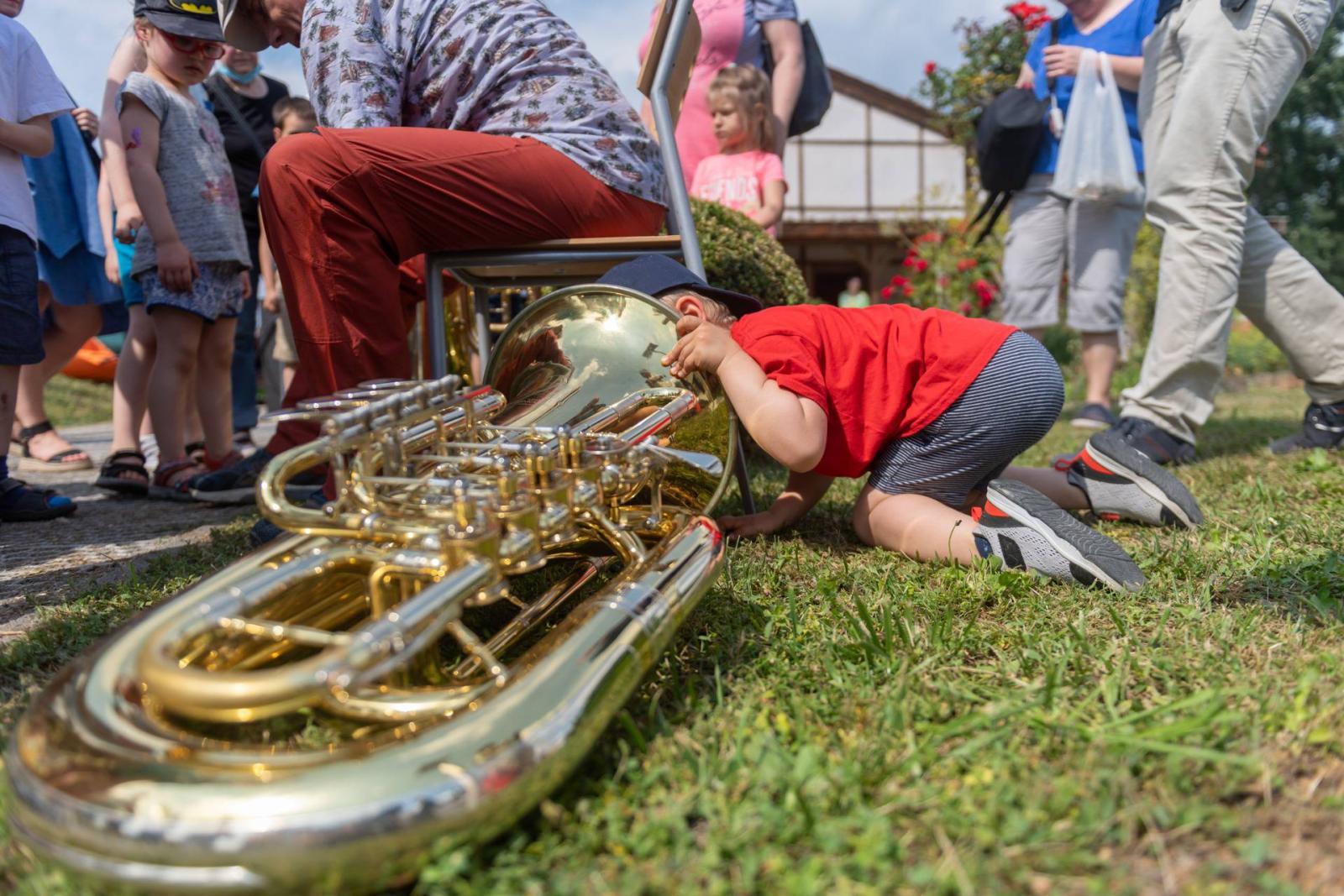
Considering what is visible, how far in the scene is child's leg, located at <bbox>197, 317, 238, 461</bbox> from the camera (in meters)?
3.52

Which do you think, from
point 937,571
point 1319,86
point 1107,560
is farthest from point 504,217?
point 1319,86

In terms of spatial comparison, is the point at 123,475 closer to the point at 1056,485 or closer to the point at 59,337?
the point at 59,337

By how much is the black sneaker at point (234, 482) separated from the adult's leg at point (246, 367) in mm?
1600

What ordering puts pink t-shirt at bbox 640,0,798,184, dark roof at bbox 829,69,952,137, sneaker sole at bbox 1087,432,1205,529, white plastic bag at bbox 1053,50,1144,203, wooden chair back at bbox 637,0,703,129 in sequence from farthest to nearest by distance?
dark roof at bbox 829,69,952,137, pink t-shirt at bbox 640,0,798,184, white plastic bag at bbox 1053,50,1144,203, wooden chair back at bbox 637,0,703,129, sneaker sole at bbox 1087,432,1205,529

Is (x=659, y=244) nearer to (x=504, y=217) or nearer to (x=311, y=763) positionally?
(x=504, y=217)

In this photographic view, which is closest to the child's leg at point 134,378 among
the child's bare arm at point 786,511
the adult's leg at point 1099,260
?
the child's bare arm at point 786,511

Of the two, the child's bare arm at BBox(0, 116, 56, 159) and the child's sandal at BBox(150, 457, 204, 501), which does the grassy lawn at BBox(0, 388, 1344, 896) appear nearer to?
the child's sandal at BBox(150, 457, 204, 501)

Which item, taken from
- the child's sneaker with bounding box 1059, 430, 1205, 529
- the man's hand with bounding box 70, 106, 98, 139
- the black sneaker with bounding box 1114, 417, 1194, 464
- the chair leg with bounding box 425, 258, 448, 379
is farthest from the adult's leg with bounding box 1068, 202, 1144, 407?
the man's hand with bounding box 70, 106, 98, 139

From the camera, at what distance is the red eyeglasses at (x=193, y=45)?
3221 mm

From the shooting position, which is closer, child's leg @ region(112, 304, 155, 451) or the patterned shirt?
the patterned shirt

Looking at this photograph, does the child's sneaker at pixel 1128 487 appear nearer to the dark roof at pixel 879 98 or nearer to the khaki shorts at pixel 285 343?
the khaki shorts at pixel 285 343

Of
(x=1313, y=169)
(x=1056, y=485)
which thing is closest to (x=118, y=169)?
(x=1056, y=485)

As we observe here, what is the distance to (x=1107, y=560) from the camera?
1713 millimetres

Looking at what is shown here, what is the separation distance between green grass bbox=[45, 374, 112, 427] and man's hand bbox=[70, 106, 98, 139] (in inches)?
169
